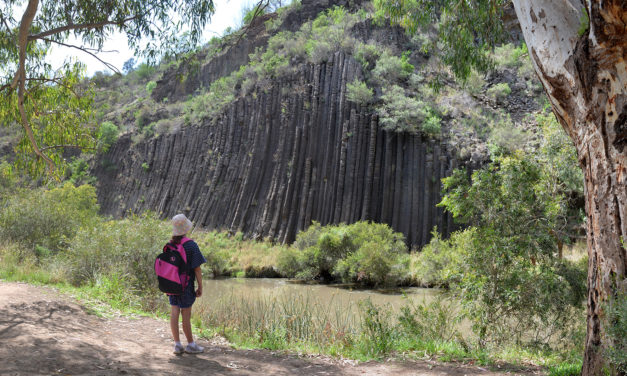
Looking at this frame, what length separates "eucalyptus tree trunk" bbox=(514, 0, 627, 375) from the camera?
373 cm

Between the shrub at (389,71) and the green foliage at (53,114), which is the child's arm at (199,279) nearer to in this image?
the green foliage at (53,114)

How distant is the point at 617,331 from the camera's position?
3576 millimetres

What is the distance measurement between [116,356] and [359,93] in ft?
74.1

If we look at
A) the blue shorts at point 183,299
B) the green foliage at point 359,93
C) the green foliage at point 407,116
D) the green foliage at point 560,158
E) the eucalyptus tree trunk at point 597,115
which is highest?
the green foliage at point 359,93

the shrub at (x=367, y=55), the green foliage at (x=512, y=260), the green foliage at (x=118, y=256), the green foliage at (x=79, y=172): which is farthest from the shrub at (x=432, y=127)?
the green foliage at (x=79, y=172)

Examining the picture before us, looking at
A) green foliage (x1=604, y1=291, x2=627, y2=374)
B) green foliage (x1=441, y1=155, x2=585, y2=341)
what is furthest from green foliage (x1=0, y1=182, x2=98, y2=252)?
green foliage (x1=604, y1=291, x2=627, y2=374)

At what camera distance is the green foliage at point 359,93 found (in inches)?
1011

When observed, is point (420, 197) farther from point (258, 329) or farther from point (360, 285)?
point (258, 329)

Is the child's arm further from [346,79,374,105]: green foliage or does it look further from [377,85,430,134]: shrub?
[346,79,374,105]: green foliage

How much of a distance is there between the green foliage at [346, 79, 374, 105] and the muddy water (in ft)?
36.2

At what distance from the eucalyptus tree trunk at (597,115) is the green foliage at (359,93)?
2160 cm

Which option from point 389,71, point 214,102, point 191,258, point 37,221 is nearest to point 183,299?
point 191,258

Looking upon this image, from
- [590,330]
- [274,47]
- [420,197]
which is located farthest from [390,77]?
[590,330]

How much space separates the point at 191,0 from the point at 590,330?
8.78 m
